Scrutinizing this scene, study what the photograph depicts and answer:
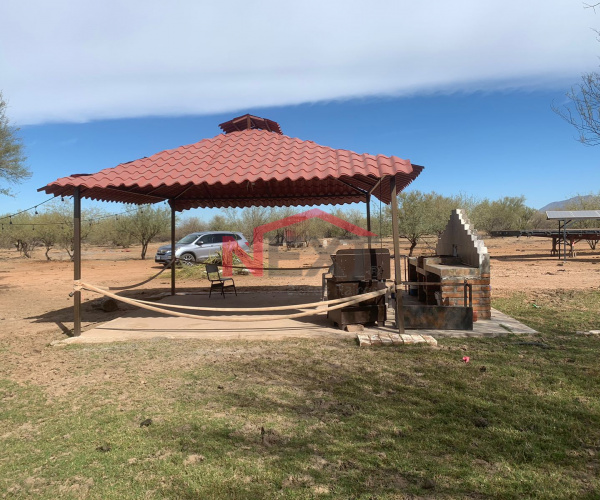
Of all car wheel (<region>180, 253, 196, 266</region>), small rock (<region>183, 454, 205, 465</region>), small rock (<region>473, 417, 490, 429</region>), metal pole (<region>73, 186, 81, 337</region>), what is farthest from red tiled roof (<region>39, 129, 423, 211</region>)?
car wheel (<region>180, 253, 196, 266</region>)

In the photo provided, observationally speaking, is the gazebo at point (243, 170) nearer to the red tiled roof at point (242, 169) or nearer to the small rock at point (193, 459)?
the red tiled roof at point (242, 169)

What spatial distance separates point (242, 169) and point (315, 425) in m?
4.27

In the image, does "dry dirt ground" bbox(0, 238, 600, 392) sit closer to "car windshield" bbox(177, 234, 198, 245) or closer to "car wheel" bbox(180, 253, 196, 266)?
"car wheel" bbox(180, 253, 196, 266)

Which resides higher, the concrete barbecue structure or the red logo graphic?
the red logo graphic

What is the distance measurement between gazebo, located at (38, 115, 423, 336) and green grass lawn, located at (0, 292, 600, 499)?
1882 mm

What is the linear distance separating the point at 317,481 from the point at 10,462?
206 centimetres

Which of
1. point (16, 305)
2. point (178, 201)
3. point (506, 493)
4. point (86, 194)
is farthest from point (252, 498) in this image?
point (16, 305)

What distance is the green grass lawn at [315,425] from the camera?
7.64 feet

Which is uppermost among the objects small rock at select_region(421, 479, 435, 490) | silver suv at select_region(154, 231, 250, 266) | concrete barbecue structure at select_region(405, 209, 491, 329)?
silver suv at select_region(154, 231, 250, 266)

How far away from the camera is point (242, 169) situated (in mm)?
6270

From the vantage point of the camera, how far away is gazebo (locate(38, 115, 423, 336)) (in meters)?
5.84

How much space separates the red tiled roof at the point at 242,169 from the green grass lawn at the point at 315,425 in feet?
8.27

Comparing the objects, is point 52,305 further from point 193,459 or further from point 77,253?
point 193,459

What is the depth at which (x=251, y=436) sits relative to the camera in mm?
2916
